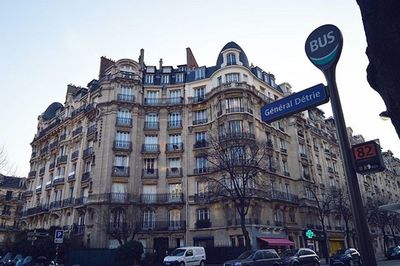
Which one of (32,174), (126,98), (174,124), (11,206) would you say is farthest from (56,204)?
(11,206)

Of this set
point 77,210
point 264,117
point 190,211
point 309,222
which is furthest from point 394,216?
point 264,117

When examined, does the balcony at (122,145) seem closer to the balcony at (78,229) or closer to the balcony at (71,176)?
the balcony at (71,176)

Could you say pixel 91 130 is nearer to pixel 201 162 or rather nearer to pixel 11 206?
pixel 201 162

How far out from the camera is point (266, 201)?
3350 centimetres

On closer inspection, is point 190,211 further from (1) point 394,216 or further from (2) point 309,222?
(1) point 394,216

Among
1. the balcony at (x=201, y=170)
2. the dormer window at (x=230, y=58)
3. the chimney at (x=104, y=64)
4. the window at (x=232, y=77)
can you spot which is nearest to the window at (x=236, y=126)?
the balcony at (x=201, y=170)

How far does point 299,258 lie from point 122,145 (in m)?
23.0

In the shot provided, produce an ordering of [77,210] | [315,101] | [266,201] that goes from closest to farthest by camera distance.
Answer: [315,101] → [266,201] → [77,210]

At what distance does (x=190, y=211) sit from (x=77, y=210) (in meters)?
13.2

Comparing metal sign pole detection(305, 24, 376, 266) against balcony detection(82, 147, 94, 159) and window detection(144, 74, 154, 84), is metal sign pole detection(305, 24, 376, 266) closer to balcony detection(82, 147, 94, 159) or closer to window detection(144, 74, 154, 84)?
balcony detection(82, 147, 94, 159)

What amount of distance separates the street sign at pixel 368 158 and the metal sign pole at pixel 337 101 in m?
0.08

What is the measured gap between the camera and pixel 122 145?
1433 inches

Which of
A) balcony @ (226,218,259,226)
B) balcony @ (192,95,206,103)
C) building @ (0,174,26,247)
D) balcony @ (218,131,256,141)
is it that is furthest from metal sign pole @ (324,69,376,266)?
building @ (0,174,26,247)

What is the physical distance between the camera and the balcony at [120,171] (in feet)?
114
